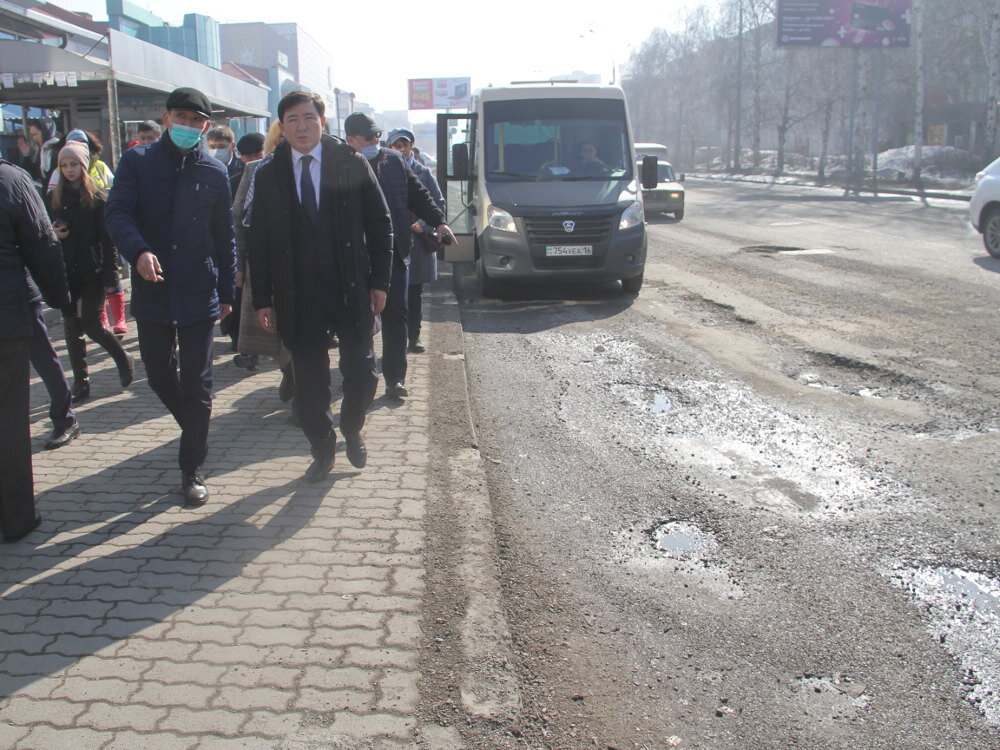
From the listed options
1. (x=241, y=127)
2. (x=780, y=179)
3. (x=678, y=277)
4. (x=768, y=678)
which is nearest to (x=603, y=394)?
(x=768, y=678)

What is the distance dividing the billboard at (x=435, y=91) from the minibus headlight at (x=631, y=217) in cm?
9452

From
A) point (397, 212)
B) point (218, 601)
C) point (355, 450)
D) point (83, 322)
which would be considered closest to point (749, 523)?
point (355, 450)

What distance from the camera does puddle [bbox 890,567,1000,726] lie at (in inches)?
112

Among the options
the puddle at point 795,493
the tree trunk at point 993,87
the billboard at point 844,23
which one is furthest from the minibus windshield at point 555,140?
the billboard at point 844,23

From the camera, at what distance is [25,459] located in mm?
3867

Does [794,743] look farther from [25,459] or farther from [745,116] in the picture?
[745,116]

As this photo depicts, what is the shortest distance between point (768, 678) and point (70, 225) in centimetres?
542

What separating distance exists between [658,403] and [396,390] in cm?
193

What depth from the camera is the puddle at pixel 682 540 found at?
12.9ft

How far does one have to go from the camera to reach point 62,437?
A: 5.16m

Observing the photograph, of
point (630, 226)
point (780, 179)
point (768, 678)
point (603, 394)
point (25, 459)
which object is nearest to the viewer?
point (768, 678)

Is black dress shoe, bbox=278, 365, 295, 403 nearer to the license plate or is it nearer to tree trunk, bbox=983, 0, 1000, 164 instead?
the license plate

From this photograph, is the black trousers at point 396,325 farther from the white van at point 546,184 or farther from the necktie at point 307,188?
the white van at point 546,184

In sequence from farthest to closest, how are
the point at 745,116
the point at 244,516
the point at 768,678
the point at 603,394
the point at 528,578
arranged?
the point at 745,116 < the point at 603,394 < the point at 244,516 < the point at 528,578 < the point at 768,678
